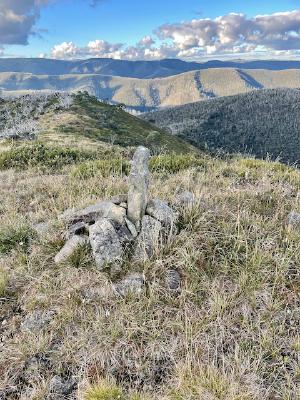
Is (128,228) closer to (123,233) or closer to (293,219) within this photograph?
(123,233)

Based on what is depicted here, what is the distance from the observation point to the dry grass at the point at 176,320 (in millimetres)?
4352

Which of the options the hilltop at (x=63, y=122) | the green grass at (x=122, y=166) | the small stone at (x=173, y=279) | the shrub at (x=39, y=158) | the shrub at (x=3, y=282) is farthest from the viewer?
the hilltop at (x=63, y=122)

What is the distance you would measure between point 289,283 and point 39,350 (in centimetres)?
356

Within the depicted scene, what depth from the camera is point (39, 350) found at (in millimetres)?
4891

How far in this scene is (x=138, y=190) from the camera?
21.8ft

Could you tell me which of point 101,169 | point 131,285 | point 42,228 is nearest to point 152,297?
point 131,285

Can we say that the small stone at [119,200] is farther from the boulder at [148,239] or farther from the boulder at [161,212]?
the boulder at [148,239]

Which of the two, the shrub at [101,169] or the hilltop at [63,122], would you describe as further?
the hilltop at [63,122]

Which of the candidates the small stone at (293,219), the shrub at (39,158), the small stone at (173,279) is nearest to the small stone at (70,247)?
the small stone at (173,279)

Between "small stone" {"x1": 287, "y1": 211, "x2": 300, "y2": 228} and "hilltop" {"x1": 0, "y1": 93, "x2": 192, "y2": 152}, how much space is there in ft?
74.0

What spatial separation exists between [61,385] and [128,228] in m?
2.75

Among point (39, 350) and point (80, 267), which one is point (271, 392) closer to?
point (39, 350)

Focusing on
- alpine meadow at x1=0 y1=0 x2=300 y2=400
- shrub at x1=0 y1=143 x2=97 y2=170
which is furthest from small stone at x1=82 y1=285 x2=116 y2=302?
shrub at x1=0 y1=143 x2=97 y2=170

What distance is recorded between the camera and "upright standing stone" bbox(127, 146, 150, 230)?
21.8 feet
